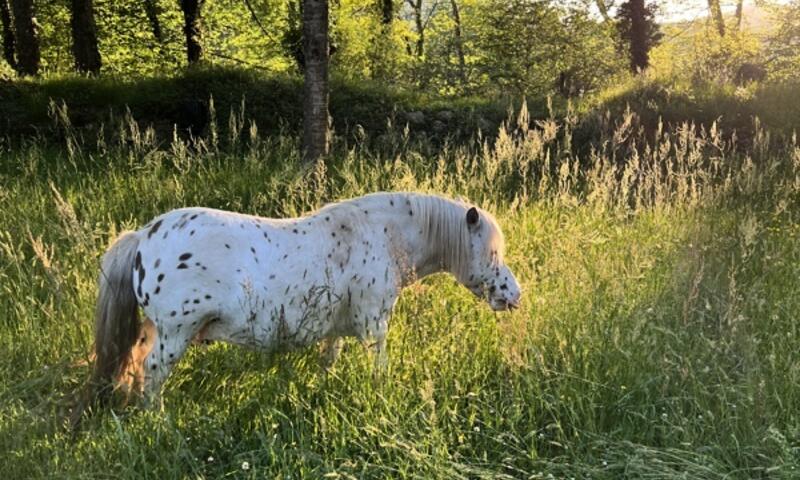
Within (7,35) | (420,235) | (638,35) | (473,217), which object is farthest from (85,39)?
(638,35)

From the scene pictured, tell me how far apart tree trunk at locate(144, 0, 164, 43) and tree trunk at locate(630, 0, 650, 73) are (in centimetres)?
1400

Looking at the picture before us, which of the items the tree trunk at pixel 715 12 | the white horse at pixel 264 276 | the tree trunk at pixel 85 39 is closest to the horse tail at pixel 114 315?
the white horse at pixel 264 276

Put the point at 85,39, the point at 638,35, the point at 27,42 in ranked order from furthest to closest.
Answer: the point at 638,35 → the point at 85,39 → the point at 27,42

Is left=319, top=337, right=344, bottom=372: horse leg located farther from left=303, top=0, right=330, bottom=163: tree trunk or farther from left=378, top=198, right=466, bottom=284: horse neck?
left=303, top=0, right=330, bottom=163: tree trunk

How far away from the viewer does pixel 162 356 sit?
2.93 m

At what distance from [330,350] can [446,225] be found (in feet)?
3.19

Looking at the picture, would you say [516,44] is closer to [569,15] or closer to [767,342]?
[569,15]

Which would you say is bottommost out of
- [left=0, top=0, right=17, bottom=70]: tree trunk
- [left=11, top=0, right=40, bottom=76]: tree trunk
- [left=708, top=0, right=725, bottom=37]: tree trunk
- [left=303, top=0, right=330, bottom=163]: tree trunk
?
[left=303, top=0, right=330, bottom=163]: tree trunk

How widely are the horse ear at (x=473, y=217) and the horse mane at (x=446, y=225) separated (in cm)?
3

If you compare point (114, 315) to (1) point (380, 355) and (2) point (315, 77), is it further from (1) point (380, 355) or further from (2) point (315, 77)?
(2) point (315, 77)

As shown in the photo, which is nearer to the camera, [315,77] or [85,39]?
[315,77]

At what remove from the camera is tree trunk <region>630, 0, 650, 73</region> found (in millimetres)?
17547

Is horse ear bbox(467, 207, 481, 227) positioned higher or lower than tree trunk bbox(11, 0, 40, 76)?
lower

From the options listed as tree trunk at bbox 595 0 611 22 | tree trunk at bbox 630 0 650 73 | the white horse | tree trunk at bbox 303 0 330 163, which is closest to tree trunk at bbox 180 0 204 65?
tree trunk at bbox 303 0 330 163
